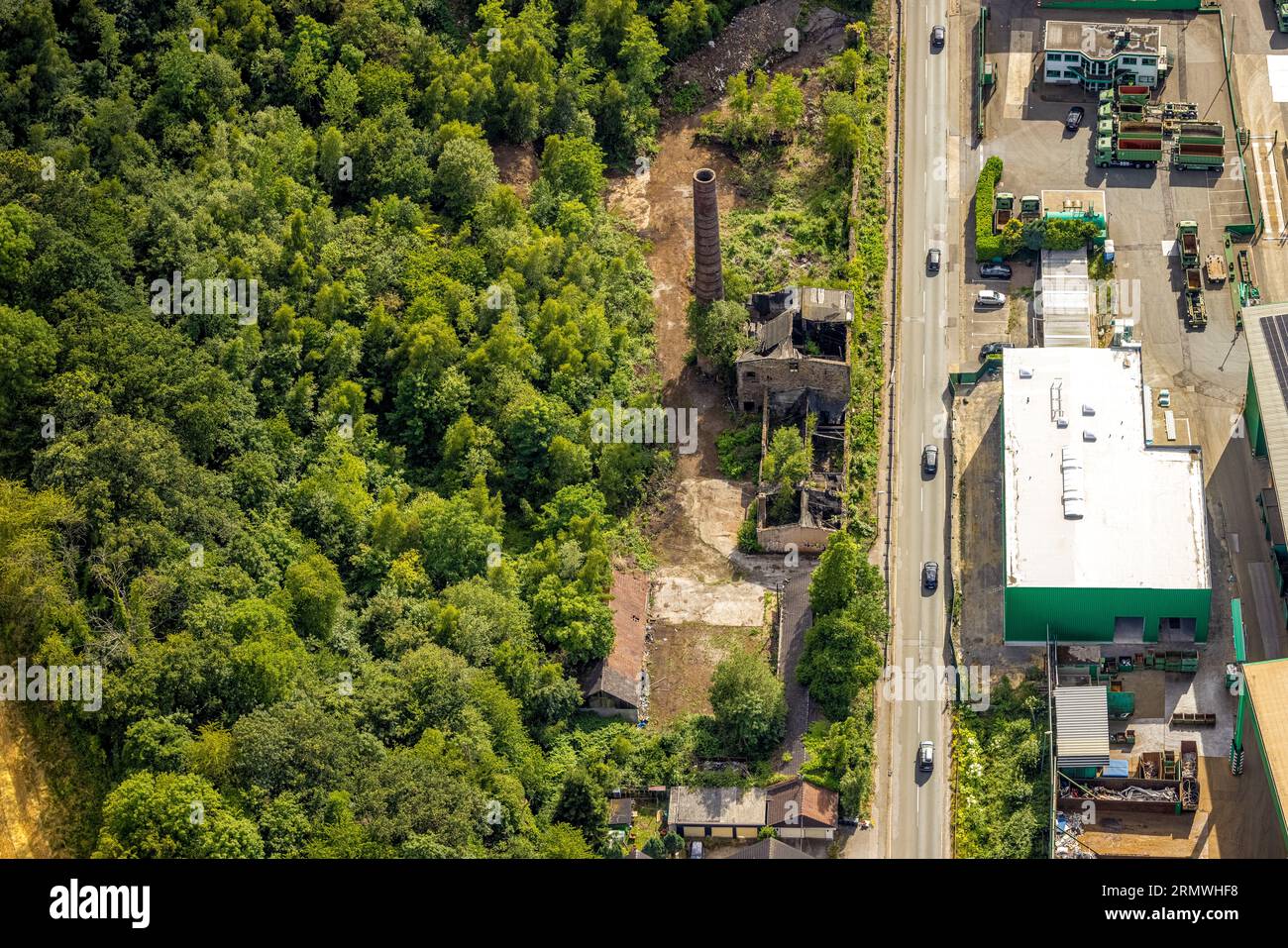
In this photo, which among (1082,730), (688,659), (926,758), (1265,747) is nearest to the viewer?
(1265,747)

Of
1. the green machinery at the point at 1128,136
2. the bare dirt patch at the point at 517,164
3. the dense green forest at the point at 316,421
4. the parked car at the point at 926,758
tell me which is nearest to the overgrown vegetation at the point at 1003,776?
the parked car at the point at 926,758

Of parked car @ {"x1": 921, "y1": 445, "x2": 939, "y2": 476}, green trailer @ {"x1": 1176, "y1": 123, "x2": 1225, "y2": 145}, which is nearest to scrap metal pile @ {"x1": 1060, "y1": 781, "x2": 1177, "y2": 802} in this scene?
parked car @ {"x1": 921, "y1": 445, "x2": 939, "y2": 476}

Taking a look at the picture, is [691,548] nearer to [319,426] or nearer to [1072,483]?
[1072,483]

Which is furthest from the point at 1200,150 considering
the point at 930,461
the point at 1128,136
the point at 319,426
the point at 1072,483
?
the point at 319,426

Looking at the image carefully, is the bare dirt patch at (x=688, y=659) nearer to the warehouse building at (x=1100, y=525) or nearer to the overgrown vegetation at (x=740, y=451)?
A: the overgrown vegetation at (x=740, y=451)

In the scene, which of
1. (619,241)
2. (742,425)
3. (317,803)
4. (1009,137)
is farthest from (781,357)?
(317,803)
